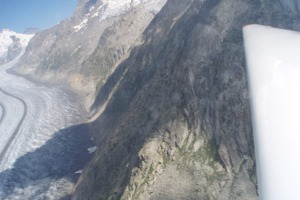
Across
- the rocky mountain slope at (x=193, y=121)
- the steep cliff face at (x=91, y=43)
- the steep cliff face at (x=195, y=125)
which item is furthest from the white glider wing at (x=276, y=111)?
the steep cliff face at (x=91, y=43)

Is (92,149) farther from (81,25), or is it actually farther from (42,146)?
(81,25)

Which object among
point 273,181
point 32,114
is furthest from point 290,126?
point 32,114

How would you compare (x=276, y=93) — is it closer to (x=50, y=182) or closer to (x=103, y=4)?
(x=50, y=182)

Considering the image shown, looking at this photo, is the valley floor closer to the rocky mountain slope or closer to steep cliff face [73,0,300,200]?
the rocky mountain slope

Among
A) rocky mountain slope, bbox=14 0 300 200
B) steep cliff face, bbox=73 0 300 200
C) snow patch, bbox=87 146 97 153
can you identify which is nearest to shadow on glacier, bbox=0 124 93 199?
snow patch, bbox=87 146 97 153

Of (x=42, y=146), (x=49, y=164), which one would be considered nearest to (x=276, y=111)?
(x=49, y=164)

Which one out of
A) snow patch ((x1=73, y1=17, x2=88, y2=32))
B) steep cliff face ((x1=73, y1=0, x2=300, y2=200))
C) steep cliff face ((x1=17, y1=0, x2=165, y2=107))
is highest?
snow patch ((x1=73, y1=17, x2=88, y2=32))
